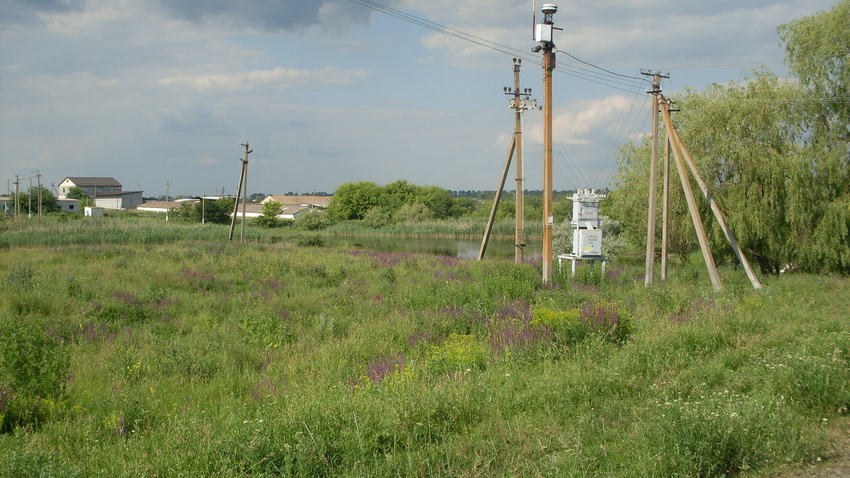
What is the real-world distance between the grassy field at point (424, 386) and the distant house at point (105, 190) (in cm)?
13560

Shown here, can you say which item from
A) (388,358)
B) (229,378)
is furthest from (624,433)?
(229,378)

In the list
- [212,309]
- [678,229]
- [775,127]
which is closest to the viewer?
[212,309]

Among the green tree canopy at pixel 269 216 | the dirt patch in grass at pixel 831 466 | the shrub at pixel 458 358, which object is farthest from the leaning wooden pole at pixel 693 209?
the green tree canopy at pixel 269 216

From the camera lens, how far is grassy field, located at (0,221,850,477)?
4.33m

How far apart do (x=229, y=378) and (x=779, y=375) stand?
6781 millimetres

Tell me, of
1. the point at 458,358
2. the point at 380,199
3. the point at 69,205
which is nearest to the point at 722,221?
the point at 458,358

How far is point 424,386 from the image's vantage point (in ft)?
19.7

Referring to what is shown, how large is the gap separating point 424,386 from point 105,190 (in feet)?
565

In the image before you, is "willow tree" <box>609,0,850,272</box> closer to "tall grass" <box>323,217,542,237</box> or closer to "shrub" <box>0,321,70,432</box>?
"shrub" <box>0,321,70,432</box>

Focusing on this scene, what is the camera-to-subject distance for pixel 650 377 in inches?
254

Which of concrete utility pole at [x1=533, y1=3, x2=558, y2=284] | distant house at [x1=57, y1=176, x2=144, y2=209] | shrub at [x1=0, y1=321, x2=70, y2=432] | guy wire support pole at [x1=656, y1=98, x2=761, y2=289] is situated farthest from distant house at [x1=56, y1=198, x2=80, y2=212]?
shrub at [x1=0, y1=321, x2=70, y2=432]

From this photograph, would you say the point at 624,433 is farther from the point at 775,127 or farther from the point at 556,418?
the point at 775,127

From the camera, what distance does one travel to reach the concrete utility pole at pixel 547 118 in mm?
16672

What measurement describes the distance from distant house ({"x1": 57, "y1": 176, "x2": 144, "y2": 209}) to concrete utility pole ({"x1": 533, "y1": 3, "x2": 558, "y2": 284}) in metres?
139
